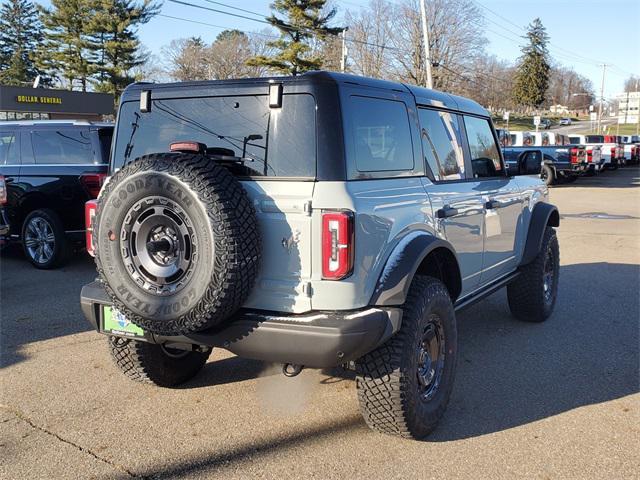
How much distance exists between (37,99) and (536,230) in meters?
19.8

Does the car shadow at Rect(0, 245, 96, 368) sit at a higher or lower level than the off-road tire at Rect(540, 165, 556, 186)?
lower

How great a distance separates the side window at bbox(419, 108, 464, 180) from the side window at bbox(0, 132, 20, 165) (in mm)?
6175

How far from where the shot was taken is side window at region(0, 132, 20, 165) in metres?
8.27

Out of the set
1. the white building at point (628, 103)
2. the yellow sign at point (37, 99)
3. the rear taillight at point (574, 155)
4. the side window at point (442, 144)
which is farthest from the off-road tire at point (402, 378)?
the white building at point (628, 103)

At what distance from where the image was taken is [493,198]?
477cm

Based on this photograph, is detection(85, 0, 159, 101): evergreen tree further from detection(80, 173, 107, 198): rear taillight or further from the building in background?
detection(80, 173, 107, 198): rear taillight

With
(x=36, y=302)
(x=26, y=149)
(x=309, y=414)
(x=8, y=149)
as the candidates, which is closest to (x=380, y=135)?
(x=309, y=414)

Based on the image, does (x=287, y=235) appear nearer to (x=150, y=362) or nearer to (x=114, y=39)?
(x=150, y=362)

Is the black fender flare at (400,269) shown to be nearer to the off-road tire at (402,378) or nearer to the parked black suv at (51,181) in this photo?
the off-road tire at (402,378)

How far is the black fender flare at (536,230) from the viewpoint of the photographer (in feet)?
18.2

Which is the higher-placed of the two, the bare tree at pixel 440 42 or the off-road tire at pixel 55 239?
the bare tree at pixel 440 42

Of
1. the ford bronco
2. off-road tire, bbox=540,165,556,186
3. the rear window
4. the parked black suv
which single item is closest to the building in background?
the parked black suv

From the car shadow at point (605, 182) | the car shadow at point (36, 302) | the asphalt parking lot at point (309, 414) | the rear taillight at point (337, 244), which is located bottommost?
the asphalt parking lot at point (309, 414)

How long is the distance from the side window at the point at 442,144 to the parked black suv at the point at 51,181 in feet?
15.6
